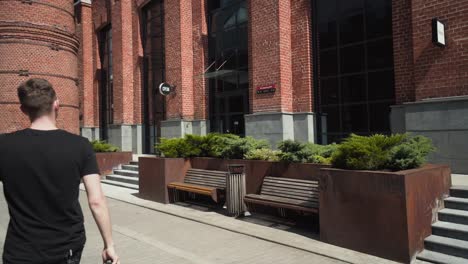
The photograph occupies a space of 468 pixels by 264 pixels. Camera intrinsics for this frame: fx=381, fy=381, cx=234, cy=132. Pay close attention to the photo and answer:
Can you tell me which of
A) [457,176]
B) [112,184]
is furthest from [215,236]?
[112,184]

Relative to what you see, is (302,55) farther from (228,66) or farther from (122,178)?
(122,178)

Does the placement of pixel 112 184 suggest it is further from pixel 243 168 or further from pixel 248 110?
pixel 243 168

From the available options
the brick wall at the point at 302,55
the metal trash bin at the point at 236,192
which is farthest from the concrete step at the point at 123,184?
the brick wall at the point at 302,55

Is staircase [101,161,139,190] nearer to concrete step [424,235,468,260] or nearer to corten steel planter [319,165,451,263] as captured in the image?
corten steel planter [319,165,451,263]

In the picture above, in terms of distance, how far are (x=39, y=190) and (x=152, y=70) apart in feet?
57.0

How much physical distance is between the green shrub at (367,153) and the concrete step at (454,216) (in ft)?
3.47

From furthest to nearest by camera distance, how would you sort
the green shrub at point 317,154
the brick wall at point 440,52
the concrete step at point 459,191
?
the brick wall at point 440,52 < the green shrub at point 317,154 < the concrete step at point 459,191

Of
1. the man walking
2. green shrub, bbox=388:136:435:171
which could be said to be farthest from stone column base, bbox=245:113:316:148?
the man walking

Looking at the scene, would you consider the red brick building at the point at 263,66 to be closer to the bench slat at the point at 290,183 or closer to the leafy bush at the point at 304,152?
the leafy bush at the point at 304,152

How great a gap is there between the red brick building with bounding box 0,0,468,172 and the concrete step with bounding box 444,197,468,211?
8.08 ft

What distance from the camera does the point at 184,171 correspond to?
395 inches

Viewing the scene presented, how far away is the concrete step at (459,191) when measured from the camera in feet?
19.0

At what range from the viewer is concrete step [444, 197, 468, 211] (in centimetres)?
559

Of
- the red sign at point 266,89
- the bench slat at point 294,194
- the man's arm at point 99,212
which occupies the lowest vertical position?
the bench slat at point 294,194
